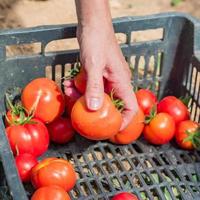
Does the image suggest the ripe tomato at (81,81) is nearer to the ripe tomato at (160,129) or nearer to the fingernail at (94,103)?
the fingernail at (94,103)

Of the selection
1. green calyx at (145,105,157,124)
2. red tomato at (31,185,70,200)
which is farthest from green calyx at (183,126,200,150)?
red tomato at (31,185,70,200)

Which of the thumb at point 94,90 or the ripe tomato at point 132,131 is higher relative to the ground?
the thumb at point 94,90

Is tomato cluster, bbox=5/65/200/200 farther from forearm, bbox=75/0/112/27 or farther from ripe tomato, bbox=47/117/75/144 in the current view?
forearm, bbox=75/0/112/27

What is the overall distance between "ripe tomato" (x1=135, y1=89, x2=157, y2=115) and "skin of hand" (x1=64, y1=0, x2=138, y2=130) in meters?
0.19

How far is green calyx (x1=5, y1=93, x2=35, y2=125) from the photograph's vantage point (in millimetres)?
1643

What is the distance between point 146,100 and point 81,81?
0.89 ft

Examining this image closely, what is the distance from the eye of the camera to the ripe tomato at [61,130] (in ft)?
5.70

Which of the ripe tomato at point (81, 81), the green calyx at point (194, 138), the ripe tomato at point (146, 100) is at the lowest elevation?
the green calyx at point (194, 138)

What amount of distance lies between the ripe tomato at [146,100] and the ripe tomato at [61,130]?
22cm

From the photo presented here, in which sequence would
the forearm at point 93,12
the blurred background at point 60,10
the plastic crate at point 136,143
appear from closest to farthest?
the forearm at point 93,12
the plastic crate at point 136,143
the blurred background at point 60,10

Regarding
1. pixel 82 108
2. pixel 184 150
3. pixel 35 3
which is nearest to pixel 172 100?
pixel 184 150

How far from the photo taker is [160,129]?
173cm

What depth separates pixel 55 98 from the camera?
1689 millimetres

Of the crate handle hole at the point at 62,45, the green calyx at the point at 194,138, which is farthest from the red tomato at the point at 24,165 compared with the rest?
the crate handle hole at the point at 62,45
